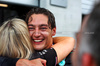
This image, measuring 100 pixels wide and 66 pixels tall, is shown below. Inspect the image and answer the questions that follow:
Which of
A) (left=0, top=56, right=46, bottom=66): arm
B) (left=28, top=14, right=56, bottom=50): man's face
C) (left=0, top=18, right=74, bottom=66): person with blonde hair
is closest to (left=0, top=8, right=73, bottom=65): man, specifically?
(left=28, top=14, right=56, bottom=50): man's face

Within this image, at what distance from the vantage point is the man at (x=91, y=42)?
1.48ft

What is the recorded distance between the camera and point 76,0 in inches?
203

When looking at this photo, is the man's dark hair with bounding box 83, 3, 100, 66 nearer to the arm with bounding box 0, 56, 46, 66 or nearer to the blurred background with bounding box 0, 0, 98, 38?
the arm with bounding box 0, 56, 46, 66

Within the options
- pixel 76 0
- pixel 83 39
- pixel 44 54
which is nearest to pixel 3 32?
pixel 44 54

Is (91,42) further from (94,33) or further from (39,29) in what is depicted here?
(39,29)

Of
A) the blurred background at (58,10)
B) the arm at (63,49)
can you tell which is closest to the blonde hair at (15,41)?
the arm at (63,49)

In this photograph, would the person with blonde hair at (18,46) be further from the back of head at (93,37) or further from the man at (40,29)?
the back of head at (93,37)

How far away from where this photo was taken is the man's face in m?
1.64

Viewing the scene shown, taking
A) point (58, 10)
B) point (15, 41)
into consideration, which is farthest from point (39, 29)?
point (58, 10)

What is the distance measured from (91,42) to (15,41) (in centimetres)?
110

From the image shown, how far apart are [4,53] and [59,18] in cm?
331

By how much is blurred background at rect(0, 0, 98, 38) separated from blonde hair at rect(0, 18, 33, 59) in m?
1.64

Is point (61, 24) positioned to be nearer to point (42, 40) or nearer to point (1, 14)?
point (1, 14)

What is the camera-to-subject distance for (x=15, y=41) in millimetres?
1421
